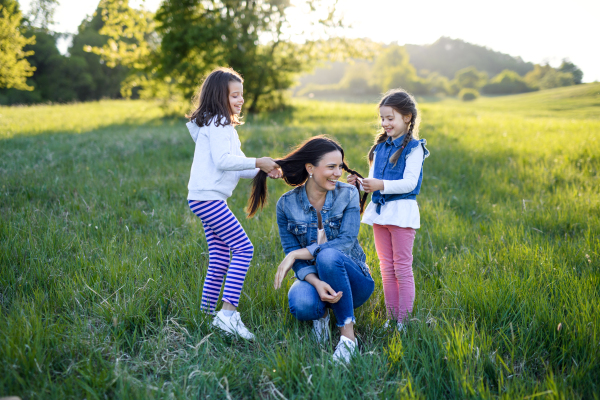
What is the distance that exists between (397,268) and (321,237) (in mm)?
652

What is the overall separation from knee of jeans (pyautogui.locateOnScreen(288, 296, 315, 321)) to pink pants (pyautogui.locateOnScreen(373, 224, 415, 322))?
0.68m

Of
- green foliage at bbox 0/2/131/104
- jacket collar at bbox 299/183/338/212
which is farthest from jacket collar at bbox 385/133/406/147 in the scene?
green foliage at bbox 0/2/131/104

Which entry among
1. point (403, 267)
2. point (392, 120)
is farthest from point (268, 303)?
point (392, 120)

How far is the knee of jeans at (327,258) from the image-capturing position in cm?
267

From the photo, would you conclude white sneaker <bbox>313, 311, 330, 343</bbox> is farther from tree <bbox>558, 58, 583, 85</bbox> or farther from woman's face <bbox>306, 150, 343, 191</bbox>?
tree <bbox>558, 58, 583, 85</bbox>

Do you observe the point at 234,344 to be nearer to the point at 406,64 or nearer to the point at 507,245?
the point at 507,245

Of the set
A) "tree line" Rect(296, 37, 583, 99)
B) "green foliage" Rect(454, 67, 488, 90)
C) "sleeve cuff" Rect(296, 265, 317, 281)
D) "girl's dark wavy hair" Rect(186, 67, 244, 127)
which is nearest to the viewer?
"sleeve cuff" Rect(296, 265, 317, 281)

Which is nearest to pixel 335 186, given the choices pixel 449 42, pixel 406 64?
pixel 406 64

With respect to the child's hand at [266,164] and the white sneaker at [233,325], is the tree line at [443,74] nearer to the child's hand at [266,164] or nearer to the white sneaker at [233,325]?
the child's hand at [266,164]

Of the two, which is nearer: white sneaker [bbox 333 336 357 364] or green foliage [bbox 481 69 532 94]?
white sneaker [bbox 333 336 357 364]

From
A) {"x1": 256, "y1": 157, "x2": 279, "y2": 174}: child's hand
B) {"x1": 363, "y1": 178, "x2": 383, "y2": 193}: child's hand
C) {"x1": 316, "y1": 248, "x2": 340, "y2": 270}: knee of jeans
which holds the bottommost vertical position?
{"x1": 316, "y1": 248, "x2": 340, "y2": 270}: knee of jeans

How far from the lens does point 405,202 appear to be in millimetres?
3041

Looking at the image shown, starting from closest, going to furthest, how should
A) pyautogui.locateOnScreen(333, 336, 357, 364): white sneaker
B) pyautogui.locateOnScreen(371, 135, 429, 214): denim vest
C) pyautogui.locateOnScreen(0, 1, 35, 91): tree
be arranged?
pyautogui.locateOnScreen(333, 336, 357, 364): white sneaker → pyautogui.locateOnScreen(371, 135, 429, 214): denim vest → pyautogui.locateOnScreen(0, 1, 35, 91): tree

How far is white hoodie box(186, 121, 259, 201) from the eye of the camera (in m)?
2.83
